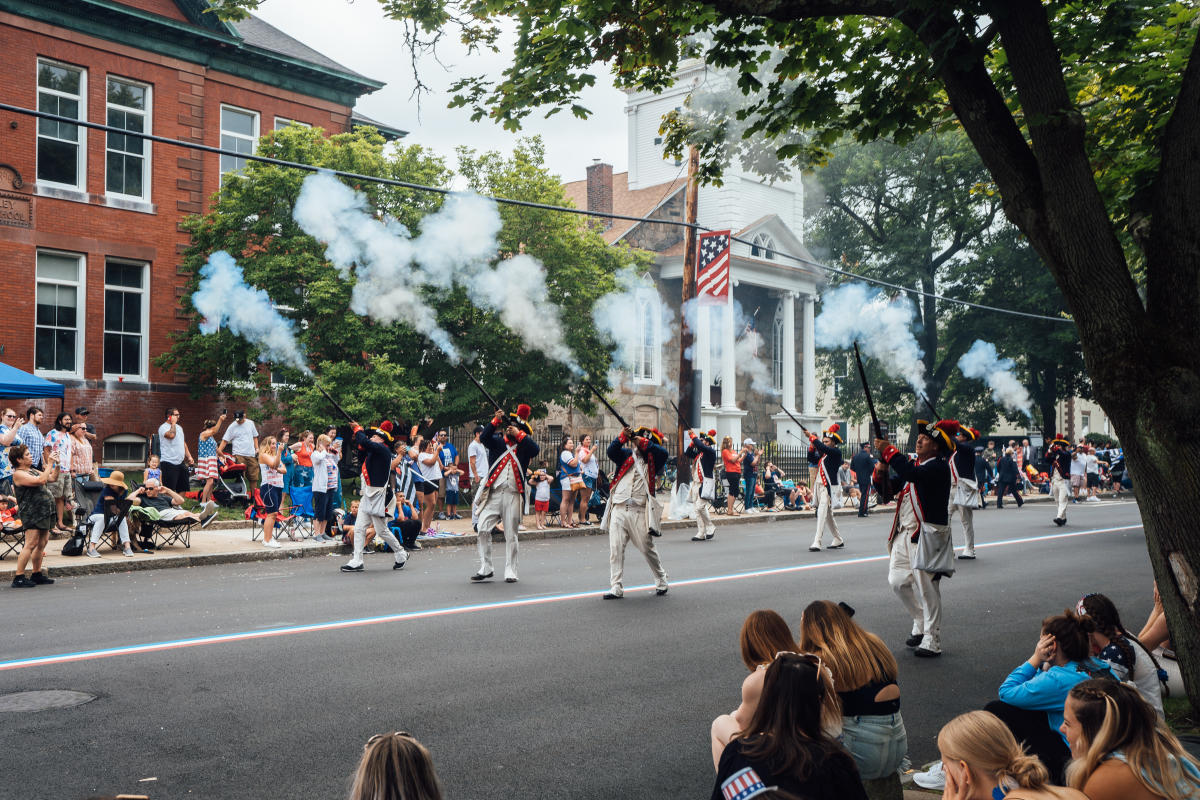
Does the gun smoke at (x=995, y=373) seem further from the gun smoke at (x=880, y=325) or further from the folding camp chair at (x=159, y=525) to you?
the folding camp chair at (x=159, y=525)

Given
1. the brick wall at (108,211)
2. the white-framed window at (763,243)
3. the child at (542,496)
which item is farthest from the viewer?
the white-framed window at (763,243)

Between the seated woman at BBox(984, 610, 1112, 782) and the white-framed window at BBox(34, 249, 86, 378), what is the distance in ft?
74.5

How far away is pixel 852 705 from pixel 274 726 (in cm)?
361

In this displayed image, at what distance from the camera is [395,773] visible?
2.73m

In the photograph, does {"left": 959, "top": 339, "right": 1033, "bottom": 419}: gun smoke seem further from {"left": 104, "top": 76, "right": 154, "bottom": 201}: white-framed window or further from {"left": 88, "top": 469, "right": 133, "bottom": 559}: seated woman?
{"left": 88, "top": 469, "right": 133, "bottom": 559}: seated woman

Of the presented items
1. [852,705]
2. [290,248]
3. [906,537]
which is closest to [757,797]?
[852,705]

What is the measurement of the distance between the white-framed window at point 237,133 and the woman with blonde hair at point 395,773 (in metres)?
25.0

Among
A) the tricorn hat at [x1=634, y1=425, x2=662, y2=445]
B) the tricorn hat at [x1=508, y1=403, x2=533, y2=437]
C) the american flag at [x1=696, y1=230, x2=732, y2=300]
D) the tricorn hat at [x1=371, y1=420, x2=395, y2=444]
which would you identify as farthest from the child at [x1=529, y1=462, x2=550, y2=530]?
the tricorn hat at [x1=634, y1=425, x2=662, y2=445]

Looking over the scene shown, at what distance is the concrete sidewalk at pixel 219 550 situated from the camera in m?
13.4

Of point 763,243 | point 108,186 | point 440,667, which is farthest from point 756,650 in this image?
point 763,243

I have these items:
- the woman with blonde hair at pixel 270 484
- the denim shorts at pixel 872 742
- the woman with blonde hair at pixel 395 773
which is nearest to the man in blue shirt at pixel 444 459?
the woman with blonde hair at pixel 270 484

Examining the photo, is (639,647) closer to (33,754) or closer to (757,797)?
(33,754)

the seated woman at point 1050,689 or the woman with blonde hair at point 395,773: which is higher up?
the woman with blonde hair at point 395,773

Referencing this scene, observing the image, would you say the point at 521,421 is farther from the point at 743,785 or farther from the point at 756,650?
the point at 743,785
